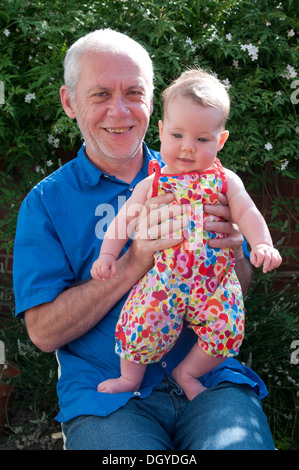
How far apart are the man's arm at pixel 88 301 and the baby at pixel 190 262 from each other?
0.23ft

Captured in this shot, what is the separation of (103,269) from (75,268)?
1.01 ft

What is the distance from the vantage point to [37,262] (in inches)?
82.0

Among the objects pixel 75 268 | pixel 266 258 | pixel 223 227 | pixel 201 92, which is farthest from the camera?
pixel 75 268

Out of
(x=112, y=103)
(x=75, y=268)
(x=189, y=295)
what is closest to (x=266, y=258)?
(x=189, y=295)

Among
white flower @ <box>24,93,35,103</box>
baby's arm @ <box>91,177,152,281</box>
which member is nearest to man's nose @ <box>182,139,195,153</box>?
baby's arm @ <box>91,177,152,281</box>

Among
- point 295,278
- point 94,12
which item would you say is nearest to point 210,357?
point 295,278

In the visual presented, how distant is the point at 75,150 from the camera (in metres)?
3.63

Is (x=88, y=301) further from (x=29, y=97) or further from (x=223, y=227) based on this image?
(x=29, y=97)

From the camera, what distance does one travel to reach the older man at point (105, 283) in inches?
74.7

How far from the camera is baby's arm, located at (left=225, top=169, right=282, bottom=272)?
1.76 metres

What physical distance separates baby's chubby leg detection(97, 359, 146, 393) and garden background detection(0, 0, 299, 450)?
1290 mm

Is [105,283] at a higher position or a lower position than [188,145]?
lower

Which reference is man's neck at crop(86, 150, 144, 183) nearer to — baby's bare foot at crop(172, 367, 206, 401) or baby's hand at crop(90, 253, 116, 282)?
baby's hand at crop(90, 253, 116, 282)
